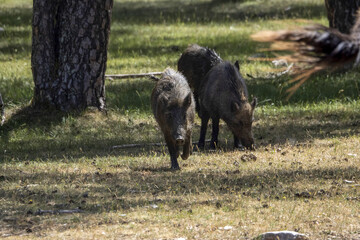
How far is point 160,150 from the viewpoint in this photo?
405 inches

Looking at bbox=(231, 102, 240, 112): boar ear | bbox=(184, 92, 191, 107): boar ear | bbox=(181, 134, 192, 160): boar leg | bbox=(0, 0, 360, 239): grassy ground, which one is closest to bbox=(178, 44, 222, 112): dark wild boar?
bbox=(0, 0, 360, 239): grassy ground

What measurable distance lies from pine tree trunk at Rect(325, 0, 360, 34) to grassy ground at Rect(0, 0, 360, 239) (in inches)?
46.9

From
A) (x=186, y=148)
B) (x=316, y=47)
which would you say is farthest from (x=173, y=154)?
(x=316, y=47)

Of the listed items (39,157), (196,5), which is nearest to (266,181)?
(39,157)

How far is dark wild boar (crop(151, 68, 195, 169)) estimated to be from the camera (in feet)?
28.2

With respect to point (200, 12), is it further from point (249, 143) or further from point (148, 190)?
point (148, 190)

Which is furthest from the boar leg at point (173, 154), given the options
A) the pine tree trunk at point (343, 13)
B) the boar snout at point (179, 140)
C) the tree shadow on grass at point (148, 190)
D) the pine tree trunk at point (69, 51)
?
the pine tree trunk at point (343, 13)

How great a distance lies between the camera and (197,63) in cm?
1130

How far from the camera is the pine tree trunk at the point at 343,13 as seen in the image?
14148 mm

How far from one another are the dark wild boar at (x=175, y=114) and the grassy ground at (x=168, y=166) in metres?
0.34

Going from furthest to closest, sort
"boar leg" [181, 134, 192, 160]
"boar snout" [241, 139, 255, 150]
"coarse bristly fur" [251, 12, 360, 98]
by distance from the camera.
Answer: "boar snout" [241, 139, 255, 150] → "boar leg" [181, 134, 192, 160] → "coarse bristly fur" [251, 12, 360, 98]

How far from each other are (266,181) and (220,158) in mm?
1560

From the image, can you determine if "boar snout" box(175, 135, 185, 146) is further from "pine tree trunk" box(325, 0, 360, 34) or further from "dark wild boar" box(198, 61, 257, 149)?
"pine tree trunk" box(325, 0, 360, 34)

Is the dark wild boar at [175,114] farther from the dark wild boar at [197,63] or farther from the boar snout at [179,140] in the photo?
the dark wild boar at [197,63]
